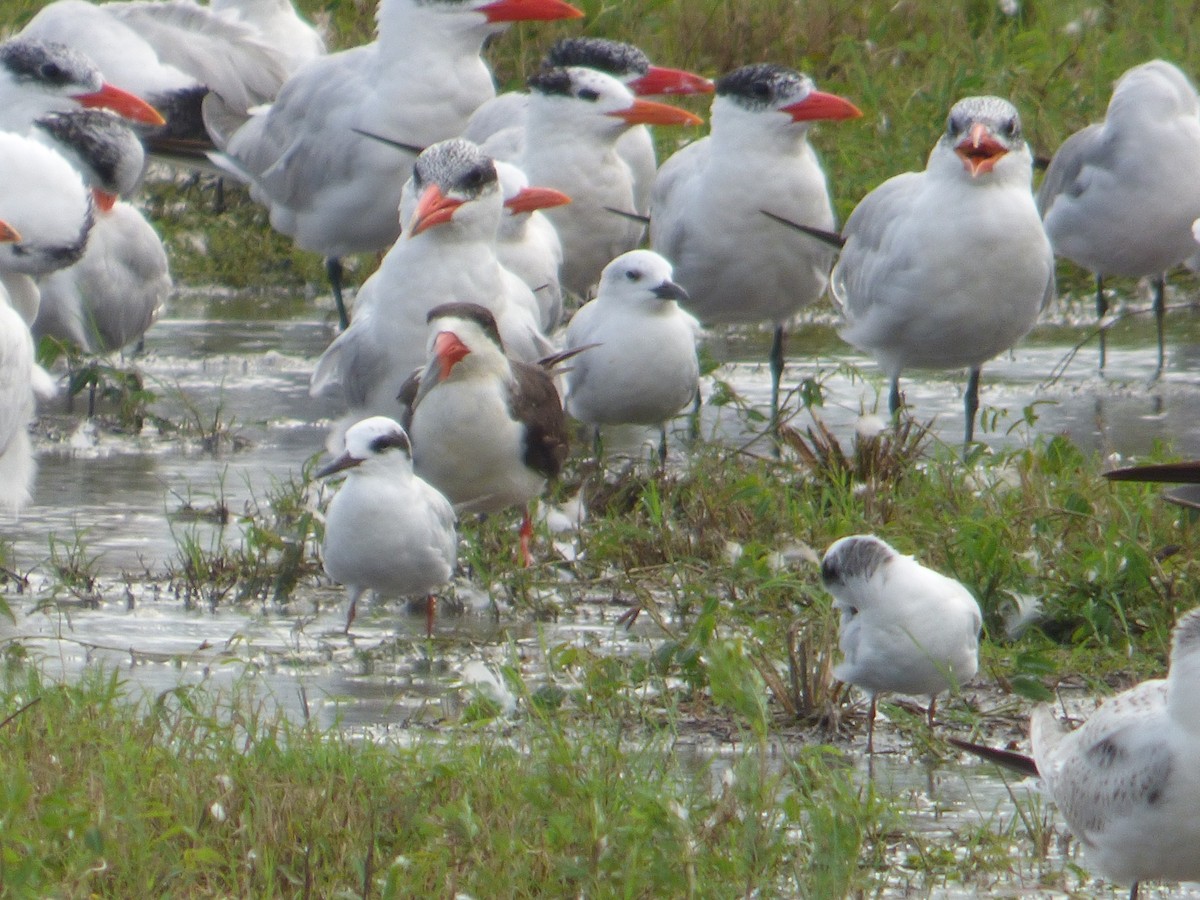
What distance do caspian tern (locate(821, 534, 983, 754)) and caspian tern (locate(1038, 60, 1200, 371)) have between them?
451cm

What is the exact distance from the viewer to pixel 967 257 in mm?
7305

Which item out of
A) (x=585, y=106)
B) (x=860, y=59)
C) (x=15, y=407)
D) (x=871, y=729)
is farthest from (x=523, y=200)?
(x=860, y=59)

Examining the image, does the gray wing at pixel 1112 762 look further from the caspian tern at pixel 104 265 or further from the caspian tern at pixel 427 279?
the caspian tern at pixel 104 265

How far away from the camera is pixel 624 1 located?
1373cm

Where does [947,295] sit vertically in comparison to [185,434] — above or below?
above

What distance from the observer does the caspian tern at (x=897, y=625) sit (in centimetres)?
439

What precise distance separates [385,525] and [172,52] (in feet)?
24.0

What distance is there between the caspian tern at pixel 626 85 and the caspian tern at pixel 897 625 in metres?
5.34

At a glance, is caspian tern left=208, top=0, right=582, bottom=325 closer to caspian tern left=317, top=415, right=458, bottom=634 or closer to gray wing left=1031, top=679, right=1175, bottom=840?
caspian tern left=317, top=415, right=458, bottom=634

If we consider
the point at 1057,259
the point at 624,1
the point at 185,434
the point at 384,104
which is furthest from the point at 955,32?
the point at 185,434

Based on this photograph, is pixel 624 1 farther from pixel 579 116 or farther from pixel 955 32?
pixel 579 116

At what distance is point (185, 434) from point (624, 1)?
7.01m

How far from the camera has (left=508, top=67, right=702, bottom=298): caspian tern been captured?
905cm

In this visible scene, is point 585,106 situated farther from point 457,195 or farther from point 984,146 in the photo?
point 457,195
